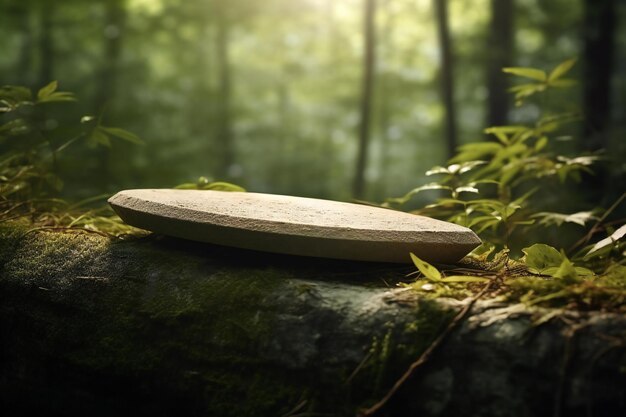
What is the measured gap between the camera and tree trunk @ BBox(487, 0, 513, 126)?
21.1 feet

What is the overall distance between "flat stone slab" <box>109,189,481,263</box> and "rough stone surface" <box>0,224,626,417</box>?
0.10m

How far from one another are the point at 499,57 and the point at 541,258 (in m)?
5.35

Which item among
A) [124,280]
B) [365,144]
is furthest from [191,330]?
[365,144]

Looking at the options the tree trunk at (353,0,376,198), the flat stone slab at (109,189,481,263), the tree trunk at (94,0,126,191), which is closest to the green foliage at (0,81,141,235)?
the flat stone slab at (109,189,481,263)

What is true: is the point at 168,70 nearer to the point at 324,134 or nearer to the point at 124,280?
the point at 324,134

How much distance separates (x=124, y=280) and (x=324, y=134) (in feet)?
62.4

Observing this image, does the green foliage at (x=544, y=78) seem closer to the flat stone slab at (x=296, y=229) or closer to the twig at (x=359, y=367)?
the flat stone slab at (x=296, y=229)

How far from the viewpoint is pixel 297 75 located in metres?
15.6

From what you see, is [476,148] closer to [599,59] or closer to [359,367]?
[359,367]

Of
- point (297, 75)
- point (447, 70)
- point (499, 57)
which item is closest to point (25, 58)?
point (297, 75)

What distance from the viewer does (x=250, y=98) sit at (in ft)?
59.9

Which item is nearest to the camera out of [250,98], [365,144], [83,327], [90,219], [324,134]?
[83,327]

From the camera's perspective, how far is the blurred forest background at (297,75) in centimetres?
630

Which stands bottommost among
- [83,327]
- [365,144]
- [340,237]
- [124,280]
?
[365,144]
